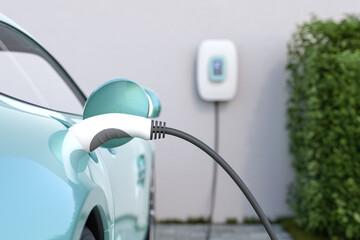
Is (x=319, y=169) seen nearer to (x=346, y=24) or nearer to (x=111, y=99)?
(x=346, y=24)

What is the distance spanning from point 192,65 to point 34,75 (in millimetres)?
2650

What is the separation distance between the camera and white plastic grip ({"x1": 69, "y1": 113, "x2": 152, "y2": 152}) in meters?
1.20

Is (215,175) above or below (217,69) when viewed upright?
below

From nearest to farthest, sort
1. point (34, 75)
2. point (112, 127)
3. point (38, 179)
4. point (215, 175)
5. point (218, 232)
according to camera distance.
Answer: point (38, 179)
point (112, 127)
point (34, 75)
point (218, 232)
point (215, 175)

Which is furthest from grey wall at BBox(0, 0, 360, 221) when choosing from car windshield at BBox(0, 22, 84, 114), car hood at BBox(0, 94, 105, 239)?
car hood at BBox(0, 94, 105, 239)

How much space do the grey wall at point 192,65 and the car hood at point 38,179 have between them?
3.51 m

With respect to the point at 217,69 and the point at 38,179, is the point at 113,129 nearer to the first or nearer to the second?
→ the point at 38,179

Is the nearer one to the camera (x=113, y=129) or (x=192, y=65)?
(x=113, y=129)

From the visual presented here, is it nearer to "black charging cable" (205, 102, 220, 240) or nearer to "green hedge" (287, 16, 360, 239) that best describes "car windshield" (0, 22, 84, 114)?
"green hedge" (287, 16, 360, 239)

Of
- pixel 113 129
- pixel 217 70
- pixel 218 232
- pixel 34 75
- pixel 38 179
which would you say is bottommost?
pixel 218 232

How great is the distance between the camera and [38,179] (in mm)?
1101

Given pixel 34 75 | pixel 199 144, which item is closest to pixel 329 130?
pixel 34 75

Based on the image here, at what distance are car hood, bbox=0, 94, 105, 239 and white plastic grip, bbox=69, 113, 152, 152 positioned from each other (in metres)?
0.04

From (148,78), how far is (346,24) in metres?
1.61
